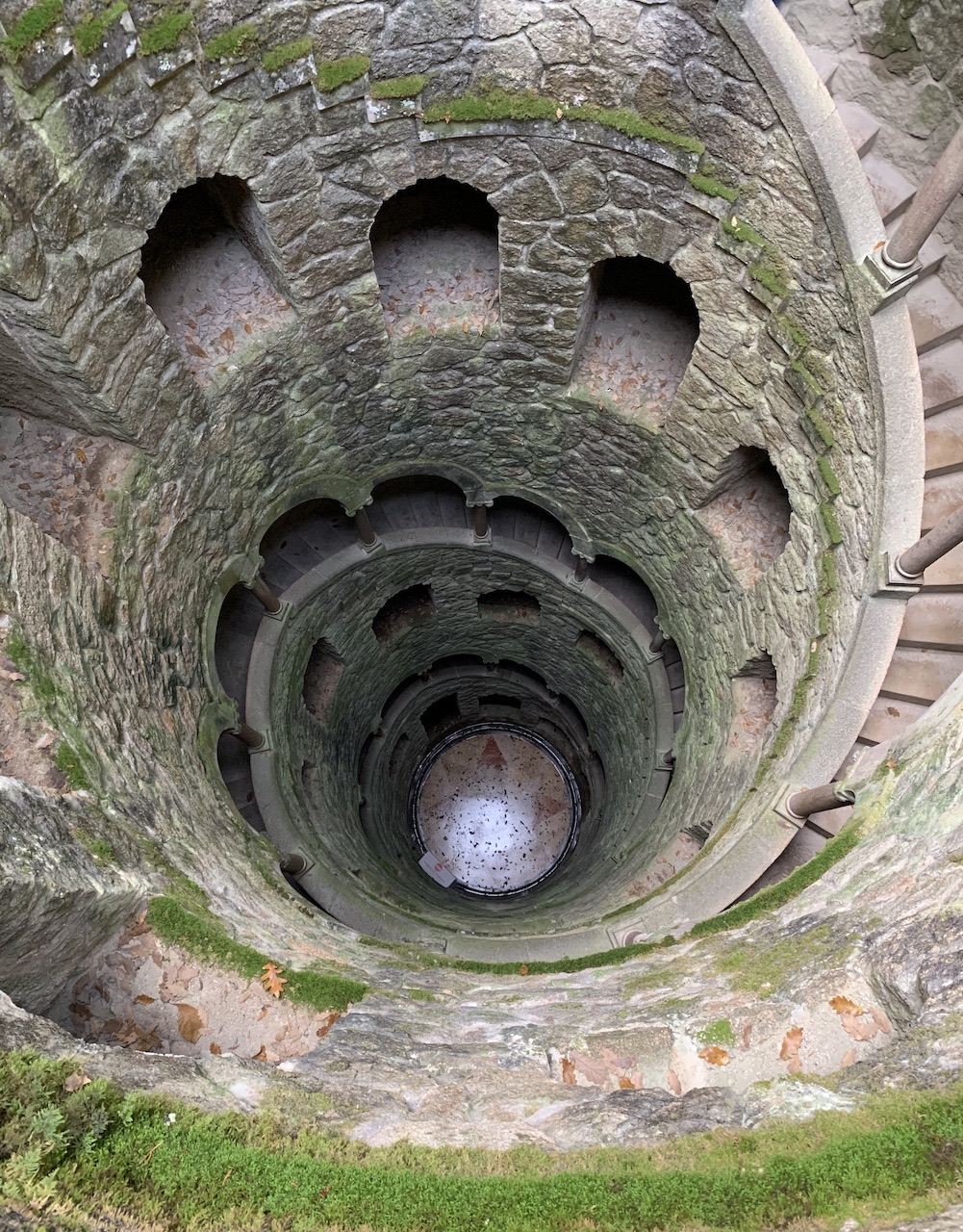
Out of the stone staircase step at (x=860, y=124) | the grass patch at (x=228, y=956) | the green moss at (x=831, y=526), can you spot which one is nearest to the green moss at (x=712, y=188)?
the stone staircase step at (x=860, y=124)

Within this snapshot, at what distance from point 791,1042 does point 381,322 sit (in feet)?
22.0

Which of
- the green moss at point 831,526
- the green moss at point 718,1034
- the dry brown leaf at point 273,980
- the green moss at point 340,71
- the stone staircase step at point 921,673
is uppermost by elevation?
the green moss at point 340,71

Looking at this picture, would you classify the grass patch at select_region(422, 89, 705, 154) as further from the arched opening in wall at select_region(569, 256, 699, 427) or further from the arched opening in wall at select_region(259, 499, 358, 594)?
the arched opening in wall at select_region(259, 499, 358, 594)

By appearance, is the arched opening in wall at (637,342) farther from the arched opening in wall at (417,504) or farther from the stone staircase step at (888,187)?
the arched opening in wall at (417,504)

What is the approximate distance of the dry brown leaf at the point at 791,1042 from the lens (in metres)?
3.50

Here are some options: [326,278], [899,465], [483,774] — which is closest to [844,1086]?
[899,465]

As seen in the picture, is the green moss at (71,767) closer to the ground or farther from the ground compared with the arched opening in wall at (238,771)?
closer to the ground

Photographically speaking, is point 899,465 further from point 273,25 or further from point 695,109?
point 273,25

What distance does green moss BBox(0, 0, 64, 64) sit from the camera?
161 inches

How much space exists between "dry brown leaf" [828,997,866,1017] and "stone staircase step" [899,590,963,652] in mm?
3463

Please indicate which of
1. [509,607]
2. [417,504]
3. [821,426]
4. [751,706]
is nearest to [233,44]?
[821,426]

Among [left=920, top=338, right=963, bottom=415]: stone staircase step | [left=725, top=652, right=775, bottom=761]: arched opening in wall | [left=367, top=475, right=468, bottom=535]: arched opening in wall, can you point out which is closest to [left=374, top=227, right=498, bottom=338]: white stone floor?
[left=367, top=475, right=468, bottom=535]: arched opening in wall

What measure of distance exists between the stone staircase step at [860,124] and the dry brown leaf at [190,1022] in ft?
27.9

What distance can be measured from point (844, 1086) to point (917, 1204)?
545 millimetres
